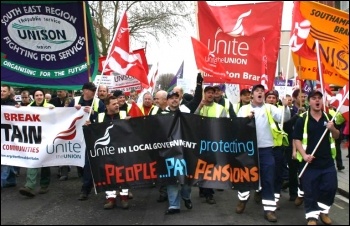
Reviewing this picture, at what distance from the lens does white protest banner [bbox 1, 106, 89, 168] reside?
23.7ft

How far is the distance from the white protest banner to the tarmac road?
0.65 m

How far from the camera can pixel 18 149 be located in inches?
286

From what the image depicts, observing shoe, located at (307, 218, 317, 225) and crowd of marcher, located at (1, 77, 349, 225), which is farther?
crowd of marcher, located at (1, 77, 349, 225)

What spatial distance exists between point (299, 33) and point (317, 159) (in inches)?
92.7

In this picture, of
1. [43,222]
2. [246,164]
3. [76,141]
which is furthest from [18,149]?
[246,164]

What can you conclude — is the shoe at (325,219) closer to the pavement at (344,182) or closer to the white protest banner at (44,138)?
the pavement at (344,182)

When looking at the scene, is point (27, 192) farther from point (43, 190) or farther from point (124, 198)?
point (124, 198)

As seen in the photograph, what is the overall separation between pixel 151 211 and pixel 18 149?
2.61m

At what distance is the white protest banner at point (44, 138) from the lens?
7.23 metres

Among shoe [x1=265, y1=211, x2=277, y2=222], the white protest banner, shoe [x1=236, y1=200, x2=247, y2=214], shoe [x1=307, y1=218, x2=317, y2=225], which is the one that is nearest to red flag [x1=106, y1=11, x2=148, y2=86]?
the white protest banner

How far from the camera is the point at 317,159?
5.62 metres

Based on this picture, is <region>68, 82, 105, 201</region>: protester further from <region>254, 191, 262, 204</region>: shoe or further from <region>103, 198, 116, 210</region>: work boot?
<region>254, 191, 262, 204</region>: shoe

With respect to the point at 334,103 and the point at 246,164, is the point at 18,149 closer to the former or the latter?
the point at 246,164

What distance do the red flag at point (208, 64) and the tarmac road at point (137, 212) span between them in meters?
2.05
